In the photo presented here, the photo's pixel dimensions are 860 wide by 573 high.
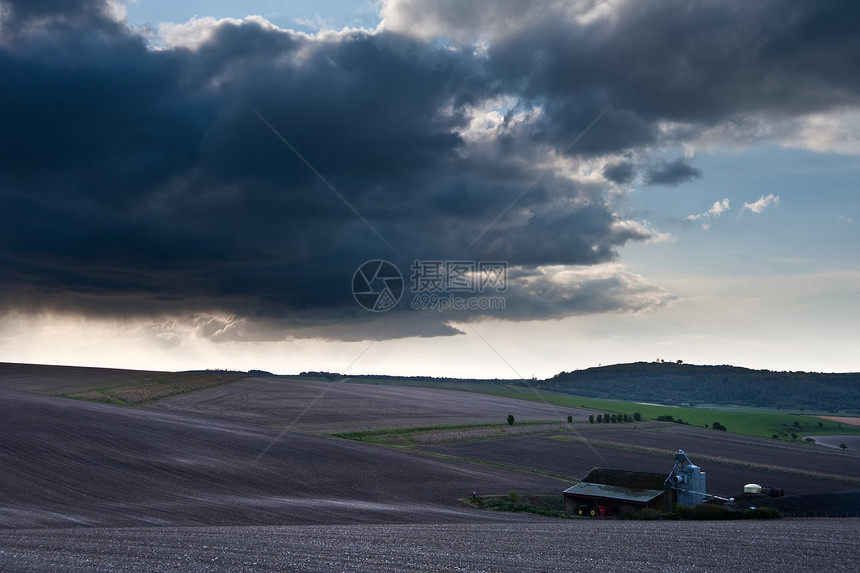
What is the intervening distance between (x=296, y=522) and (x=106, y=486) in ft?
53.1

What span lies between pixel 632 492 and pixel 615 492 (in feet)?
3.92

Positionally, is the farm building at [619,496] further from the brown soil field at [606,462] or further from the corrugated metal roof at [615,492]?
the brown soil field at [606,462]

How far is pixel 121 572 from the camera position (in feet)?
64.5

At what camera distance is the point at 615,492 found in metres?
49.0

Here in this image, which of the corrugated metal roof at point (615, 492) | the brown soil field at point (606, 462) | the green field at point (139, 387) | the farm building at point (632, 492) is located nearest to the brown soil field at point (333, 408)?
the green field at point (139, 387)

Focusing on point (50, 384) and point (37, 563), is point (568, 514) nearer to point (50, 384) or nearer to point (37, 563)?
point (37, 563)

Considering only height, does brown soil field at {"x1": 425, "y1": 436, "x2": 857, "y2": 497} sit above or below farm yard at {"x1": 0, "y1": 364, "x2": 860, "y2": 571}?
below

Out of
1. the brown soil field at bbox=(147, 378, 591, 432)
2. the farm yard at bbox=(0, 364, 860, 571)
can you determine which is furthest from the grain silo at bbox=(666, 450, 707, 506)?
the brown soil field at bbox=(147, 378, 591, 432)

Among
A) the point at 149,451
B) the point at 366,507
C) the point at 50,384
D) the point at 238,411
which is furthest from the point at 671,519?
the point at 50,384

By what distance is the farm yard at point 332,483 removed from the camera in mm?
23500

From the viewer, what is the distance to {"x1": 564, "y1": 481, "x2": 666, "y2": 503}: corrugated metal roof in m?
47.4

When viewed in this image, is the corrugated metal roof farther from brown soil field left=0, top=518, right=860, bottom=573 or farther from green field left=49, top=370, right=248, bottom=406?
green field left=49, top=370, right=248, bottom=406

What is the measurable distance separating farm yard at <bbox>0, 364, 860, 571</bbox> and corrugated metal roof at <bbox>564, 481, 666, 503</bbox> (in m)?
5.34

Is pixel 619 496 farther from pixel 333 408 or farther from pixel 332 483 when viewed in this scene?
pixel 333 408
